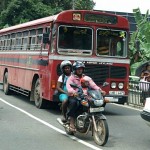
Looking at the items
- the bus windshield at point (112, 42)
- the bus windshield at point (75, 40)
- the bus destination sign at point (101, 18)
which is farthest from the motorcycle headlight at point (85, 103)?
the bus destination sign at point (101, 18)

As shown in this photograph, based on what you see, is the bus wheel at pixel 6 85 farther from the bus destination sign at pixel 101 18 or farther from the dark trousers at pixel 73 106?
the dark trousers at pixel 73 106

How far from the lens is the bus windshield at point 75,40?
12461 mm

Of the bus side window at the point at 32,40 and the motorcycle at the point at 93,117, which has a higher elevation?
the bus side window at the point at 32,40

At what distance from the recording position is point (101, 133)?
8.26 m

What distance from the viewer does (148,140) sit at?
29.4 feet

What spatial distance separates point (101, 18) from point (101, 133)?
5417 millimetres

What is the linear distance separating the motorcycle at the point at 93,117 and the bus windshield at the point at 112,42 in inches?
168

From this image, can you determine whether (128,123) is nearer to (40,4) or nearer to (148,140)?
(148,140)

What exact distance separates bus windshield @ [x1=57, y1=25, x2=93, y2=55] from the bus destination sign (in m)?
0.30

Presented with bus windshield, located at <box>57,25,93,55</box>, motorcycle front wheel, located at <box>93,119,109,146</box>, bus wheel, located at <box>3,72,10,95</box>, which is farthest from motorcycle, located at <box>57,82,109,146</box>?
bus wheel, located at <box>3,72,10,95</box>

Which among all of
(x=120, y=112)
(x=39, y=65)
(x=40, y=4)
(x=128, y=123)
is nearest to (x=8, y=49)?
(x=39, y=65)

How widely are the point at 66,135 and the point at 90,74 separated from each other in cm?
352

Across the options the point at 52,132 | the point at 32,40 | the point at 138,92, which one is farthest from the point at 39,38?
the point at 52,132

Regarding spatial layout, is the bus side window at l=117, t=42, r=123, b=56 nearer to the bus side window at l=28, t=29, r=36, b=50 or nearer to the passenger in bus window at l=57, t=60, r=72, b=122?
the bus side window at l=28, t=29, r=36, b=50
